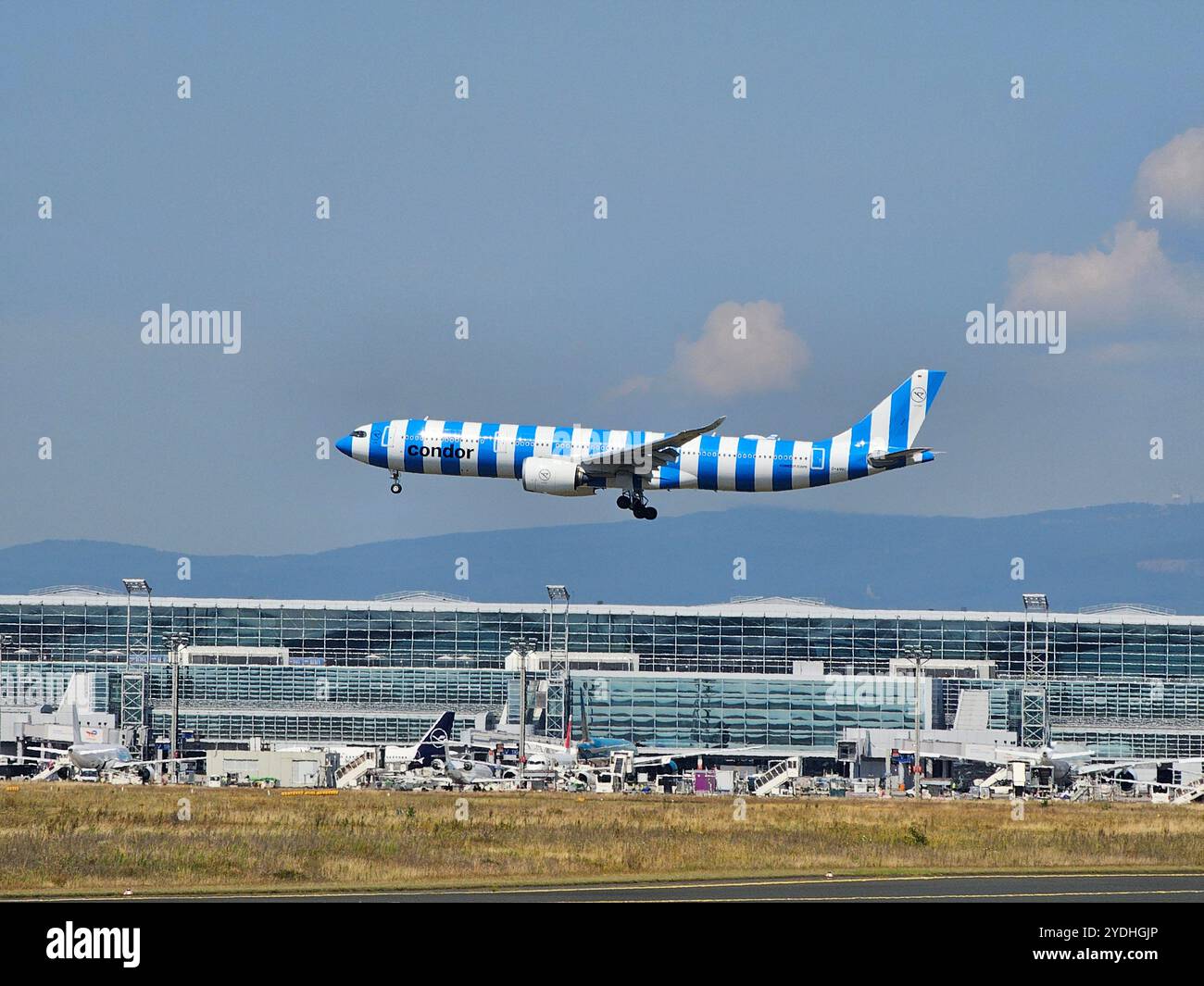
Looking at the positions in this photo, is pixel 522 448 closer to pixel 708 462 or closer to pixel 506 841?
pixel 708 462

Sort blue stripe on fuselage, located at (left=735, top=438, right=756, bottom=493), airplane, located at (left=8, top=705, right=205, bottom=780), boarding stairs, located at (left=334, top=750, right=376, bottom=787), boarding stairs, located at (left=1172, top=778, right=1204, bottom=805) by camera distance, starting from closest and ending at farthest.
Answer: blue stripe on fuselage, located at (left=735, top=438, right=756, bottom=493)
boarding stairs, located at (left=1172, top=778, right=1204, bottom=805)
boarding stairs, located at (left=334, top=750, right=376, bottom=787)
airplane, located at (left=8, top=705, right=205, bottom=780)

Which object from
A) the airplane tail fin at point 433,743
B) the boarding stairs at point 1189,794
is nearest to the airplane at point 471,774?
the airplane tail fin at point 433,743

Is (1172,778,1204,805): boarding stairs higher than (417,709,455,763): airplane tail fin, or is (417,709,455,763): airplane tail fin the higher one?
(417,709,455,763): airplane tail fin

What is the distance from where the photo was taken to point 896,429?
80.9m

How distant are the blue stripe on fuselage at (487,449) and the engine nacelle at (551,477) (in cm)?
142

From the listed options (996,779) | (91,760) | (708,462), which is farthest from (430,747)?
(708,462)

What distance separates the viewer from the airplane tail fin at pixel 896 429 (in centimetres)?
7462

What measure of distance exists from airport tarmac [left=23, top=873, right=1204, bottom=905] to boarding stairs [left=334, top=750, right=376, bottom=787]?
72.4 metres

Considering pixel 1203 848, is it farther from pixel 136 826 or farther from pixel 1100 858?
pixel 136 826

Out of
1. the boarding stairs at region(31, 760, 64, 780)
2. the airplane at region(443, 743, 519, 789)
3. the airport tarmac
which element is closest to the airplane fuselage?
the boarding stairs at region(31, 760, 64, 780)

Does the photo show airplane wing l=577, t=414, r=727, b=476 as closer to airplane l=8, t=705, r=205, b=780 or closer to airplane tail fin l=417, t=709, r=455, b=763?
airplane l=8, t=705, r=205, b=780

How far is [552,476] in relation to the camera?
72.4m

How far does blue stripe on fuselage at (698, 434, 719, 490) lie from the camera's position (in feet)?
246

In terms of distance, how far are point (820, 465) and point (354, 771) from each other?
57.7m
